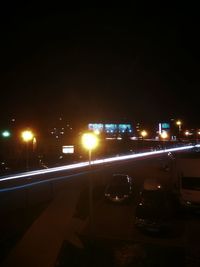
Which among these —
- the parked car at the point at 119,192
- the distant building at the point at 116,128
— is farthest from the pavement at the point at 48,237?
the distant building at the point at 116,128

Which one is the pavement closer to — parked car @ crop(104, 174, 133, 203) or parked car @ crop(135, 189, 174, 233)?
parked car @ crop(135, 189, 174, 233)

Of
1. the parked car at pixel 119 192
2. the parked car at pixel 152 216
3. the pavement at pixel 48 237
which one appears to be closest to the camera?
the pavement at pixel 48 237

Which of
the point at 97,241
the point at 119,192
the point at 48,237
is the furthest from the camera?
the point at 119,192

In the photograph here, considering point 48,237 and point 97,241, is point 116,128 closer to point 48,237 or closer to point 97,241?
point 97,241

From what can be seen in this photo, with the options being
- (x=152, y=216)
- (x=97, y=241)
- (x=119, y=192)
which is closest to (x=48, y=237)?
(x=97, y=241)

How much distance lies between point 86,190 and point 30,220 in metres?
8.02

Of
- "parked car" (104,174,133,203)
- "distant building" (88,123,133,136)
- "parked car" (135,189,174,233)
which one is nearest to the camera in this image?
"parked car" (135,189,174,233)

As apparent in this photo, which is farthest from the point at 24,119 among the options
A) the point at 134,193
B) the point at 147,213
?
the point at 147,213

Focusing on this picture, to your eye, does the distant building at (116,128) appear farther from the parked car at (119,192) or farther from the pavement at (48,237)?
the pavement at (48,237)

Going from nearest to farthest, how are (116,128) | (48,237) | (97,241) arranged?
1. (48,237)
2. (97,241)
3. (116,128)

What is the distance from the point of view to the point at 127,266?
13.9m

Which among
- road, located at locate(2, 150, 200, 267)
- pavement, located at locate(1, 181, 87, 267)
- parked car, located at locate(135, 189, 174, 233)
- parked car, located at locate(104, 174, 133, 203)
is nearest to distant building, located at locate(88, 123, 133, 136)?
parked car, located at locate(104, 174, 133, 203)

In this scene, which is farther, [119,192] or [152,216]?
[119,192]

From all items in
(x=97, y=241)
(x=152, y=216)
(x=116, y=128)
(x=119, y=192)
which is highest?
(x=116, y=128)
